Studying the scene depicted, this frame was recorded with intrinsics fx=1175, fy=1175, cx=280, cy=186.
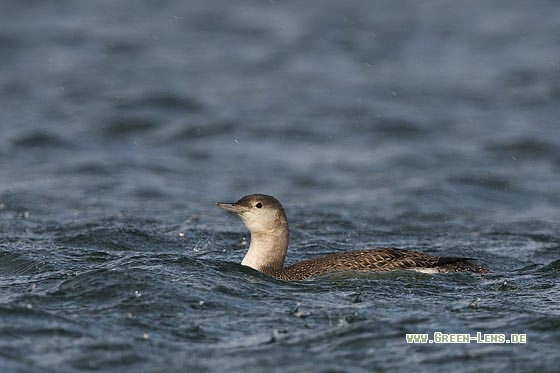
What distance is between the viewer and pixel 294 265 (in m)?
10.7

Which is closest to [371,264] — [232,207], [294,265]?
[294,265]

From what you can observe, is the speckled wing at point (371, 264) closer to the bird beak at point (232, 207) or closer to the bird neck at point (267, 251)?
the bird neck at point (267, 251)

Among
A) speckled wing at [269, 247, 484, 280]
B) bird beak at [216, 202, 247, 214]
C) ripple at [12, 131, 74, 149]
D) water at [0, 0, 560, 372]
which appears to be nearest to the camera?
water at [0, 0, 560, 372]

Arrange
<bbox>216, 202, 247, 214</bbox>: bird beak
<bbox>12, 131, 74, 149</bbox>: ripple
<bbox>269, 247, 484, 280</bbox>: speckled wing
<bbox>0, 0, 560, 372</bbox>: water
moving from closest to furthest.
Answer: <bbox>0, 0, 560, 372</bbox>: water
<bbox>269, 247, 484, 280</bbox>: speckled wing
<bbox>216, 202, 247, 214</bbox>: bird beak
<bbox>12, 131, 74, 149</bbox>: ripple

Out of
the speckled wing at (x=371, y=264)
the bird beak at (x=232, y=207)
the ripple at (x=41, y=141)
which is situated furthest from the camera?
the ripple at (x=41, y=141)

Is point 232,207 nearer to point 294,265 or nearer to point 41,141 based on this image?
point 294,265

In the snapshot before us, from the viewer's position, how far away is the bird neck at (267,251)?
10602 millimetres

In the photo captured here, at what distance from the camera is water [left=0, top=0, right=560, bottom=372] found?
811 cm

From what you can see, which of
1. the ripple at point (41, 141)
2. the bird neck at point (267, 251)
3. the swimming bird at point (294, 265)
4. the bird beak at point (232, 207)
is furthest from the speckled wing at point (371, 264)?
the ripple at point (41, 141)

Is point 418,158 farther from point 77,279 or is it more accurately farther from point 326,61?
point 77,279

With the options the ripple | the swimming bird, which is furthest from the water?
the swimming bird

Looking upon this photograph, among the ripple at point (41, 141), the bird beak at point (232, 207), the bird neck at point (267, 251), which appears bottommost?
the ripple at point (41, 141)

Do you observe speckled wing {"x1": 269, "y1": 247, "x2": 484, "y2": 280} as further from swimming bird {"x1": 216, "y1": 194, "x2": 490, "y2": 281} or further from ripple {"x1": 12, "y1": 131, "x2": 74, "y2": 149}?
ripple {"x1": 12, "y1": 131, "x2": 74, "y2": 149}

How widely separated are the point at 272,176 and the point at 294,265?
20.3 feet
